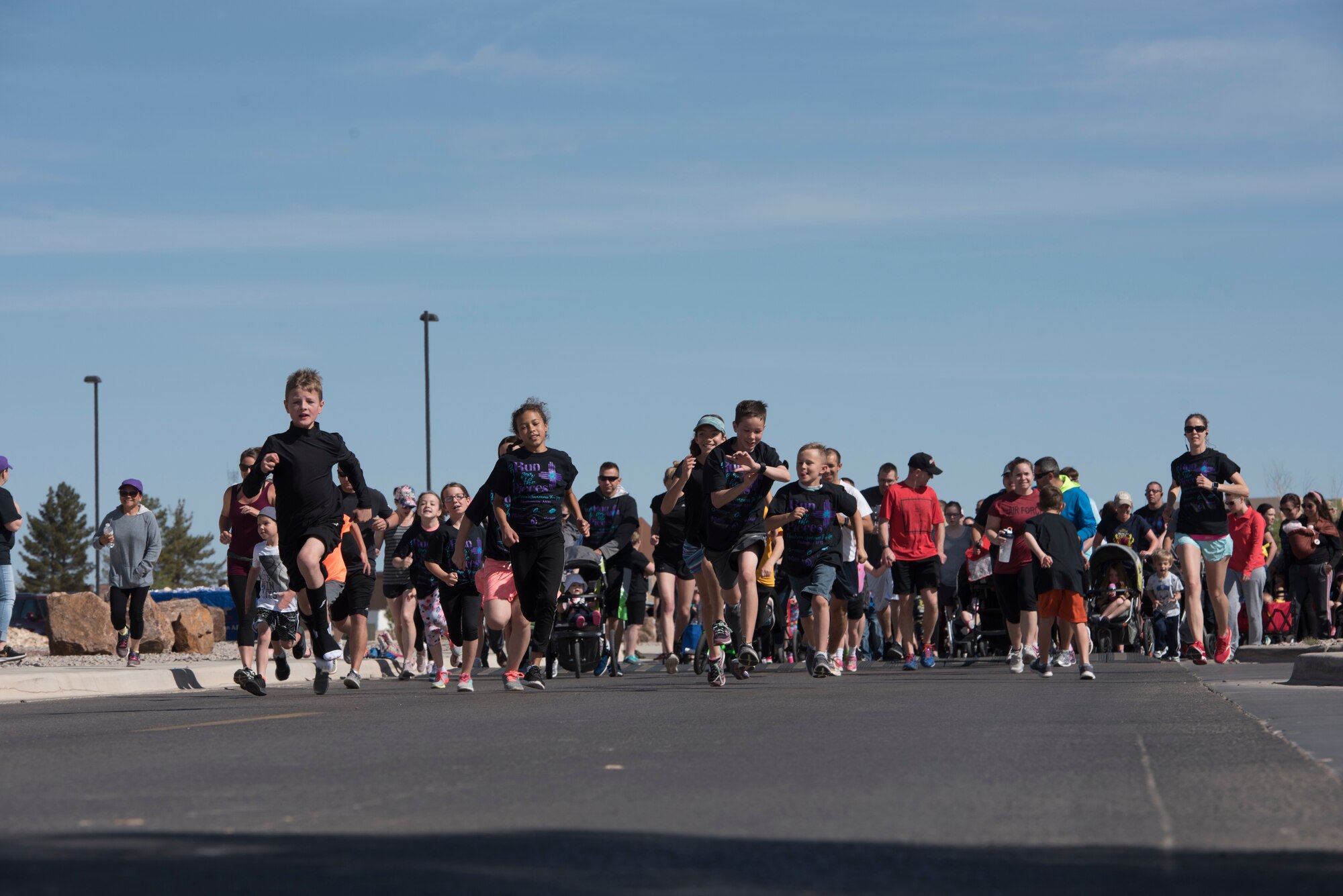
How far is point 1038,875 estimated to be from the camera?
4.22 metres

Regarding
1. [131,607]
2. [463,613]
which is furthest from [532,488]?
[131,607]

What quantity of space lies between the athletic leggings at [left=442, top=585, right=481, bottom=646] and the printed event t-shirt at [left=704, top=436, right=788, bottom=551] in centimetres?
246

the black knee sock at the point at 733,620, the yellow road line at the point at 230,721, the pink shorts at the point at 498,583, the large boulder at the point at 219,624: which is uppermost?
the pink shorts at the point at 498,583

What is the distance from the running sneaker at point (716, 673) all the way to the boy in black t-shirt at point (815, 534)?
121 centimetres

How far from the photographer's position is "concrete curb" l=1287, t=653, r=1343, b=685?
12.5 meters

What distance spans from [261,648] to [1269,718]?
7.69 m

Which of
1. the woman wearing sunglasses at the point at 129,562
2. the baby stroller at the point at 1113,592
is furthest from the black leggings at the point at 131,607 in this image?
the baby stroller at the point at 1113,592

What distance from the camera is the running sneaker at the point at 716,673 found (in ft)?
43.9

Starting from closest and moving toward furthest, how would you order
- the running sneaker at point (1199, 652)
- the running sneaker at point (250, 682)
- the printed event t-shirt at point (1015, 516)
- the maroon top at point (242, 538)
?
the running sneaker at point (250, 682) < the maroon top at point (242, 538) < the printed event t-shirt at point (1015, 516) < the running sneaker at point (1199, 652)

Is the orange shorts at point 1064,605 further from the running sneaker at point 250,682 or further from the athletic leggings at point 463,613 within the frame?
the running sneaker at point 250,682

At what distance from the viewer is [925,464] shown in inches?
710

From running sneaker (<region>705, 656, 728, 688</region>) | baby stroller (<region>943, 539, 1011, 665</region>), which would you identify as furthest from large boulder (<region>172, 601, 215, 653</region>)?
running sneaker (<region>705, 656, 728, 688</region>)

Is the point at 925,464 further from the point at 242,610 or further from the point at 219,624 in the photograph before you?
the point at 219,624

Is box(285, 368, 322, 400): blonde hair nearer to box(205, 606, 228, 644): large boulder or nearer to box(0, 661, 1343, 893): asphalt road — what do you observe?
box(0, 661, 1343, 893): asphalt road
